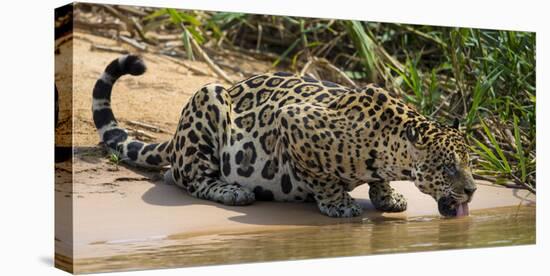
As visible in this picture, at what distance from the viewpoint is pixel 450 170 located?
20.4 feet

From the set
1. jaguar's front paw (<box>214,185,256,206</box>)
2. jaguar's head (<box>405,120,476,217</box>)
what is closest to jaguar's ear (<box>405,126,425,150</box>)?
jaguar's head (<box>405,120,476,217</box>)

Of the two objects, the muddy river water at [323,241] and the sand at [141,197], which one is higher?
the sand at [141,197]

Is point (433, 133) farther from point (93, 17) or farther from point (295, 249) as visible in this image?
point (93, 17)

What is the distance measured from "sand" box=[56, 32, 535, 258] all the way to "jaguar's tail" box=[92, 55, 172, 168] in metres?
0.09

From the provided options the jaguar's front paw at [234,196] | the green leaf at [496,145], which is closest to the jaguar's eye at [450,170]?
the green leaf at [496,145]

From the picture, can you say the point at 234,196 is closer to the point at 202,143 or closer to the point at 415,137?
the point at 202,143

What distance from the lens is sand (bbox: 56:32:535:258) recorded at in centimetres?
570

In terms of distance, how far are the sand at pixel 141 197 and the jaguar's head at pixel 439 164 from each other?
0.87 ft

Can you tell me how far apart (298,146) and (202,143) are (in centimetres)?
69

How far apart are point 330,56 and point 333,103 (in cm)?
157

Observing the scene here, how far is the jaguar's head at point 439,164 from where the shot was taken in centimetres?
621

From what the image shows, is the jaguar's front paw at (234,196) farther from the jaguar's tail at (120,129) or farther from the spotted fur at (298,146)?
the jaguar's tail at (120,129)

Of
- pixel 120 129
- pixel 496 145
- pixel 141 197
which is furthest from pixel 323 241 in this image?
pixel 496 145

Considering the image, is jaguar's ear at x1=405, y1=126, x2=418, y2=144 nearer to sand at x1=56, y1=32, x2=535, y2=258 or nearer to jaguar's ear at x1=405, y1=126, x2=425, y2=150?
jaguar's ear at x1=405, y1=126, x2=425, y2=150
